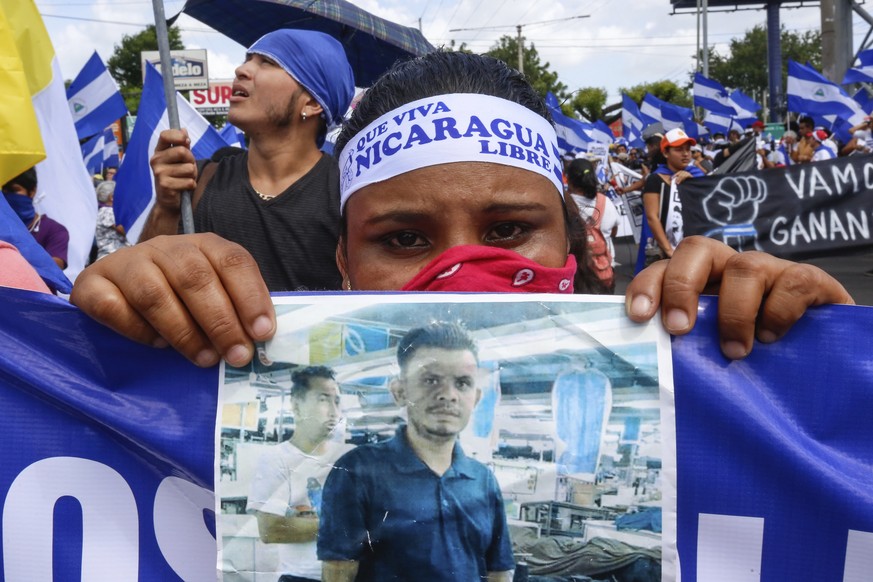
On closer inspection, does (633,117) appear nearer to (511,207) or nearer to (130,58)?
(511,207)

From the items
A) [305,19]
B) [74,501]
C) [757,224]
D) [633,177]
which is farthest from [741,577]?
[633,177]

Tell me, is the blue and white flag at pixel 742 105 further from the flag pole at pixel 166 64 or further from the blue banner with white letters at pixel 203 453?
the blue banner with white letters at pixel 203 453

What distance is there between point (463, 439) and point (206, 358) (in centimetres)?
40

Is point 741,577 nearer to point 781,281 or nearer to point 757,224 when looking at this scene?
point 781,281

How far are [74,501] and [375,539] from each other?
20.4 inches

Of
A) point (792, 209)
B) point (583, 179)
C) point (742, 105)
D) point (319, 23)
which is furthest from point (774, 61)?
point (319, 23)

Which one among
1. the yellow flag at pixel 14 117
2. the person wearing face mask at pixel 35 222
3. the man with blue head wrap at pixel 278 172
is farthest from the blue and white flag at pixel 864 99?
the yellow flag at pixel 14 117

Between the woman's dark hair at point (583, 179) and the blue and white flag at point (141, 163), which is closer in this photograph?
the blue and white flag at point (141, 163)

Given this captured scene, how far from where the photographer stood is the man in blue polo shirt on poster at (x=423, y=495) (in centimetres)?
118

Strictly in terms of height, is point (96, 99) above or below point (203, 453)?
above

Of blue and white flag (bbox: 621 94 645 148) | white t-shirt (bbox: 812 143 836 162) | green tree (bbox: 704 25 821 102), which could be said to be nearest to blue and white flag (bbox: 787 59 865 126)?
white t-shirt (bbox: 812 143 836 162)

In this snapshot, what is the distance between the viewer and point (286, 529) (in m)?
1.20

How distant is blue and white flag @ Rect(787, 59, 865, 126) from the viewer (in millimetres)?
14773

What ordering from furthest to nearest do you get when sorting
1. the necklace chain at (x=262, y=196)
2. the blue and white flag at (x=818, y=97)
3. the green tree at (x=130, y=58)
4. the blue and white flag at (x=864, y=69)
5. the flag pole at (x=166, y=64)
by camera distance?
the green tree at (x=130, y=58) → the blue and white flag at (x=818, y=97) → the blue and white flag at (x=864, y=69) → the necklace chain at (x=262, y=196) → the flag pole at (x=166, y=64)
